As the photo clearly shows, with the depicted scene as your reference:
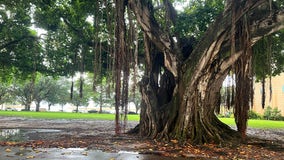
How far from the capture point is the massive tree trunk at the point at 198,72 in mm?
7598

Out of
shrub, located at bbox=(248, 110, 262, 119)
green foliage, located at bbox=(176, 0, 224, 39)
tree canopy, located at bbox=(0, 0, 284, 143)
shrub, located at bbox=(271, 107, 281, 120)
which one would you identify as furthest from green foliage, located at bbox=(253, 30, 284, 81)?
shrub, located at bbox=(248, 110, 262, 119)

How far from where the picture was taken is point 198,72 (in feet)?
25.9

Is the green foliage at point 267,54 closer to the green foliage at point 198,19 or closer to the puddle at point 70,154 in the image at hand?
the green foliage at point 198,19

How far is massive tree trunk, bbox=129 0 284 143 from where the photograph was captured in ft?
24.9

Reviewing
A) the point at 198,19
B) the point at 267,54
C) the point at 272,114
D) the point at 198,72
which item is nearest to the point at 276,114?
the point at 272,114

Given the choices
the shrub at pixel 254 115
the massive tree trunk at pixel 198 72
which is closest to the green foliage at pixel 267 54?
the massive tree trunk at pixel 198 72

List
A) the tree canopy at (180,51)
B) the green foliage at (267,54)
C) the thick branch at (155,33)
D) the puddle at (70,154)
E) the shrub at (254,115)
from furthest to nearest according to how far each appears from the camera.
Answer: the shrub at (254,115), the green foliage at (267,54), the thick branch at (155,33), the tree canopy at (180,51), the puddle at (70,154)

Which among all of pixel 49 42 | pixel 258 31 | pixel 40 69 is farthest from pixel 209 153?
pixel 40 69

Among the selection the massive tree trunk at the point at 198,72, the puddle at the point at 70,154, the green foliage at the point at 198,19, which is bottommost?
the puddle at the point at 70,154

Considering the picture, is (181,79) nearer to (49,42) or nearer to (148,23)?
(148,23)

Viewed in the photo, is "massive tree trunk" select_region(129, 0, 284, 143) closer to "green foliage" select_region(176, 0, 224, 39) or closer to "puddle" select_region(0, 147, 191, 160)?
"green foliage" select_region(176, 0, 224, 39)

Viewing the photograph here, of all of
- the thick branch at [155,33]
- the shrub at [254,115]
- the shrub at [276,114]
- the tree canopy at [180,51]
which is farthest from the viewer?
the shrub at [254,115]

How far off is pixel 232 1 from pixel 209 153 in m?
3.66

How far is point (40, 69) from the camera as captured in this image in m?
15.1
